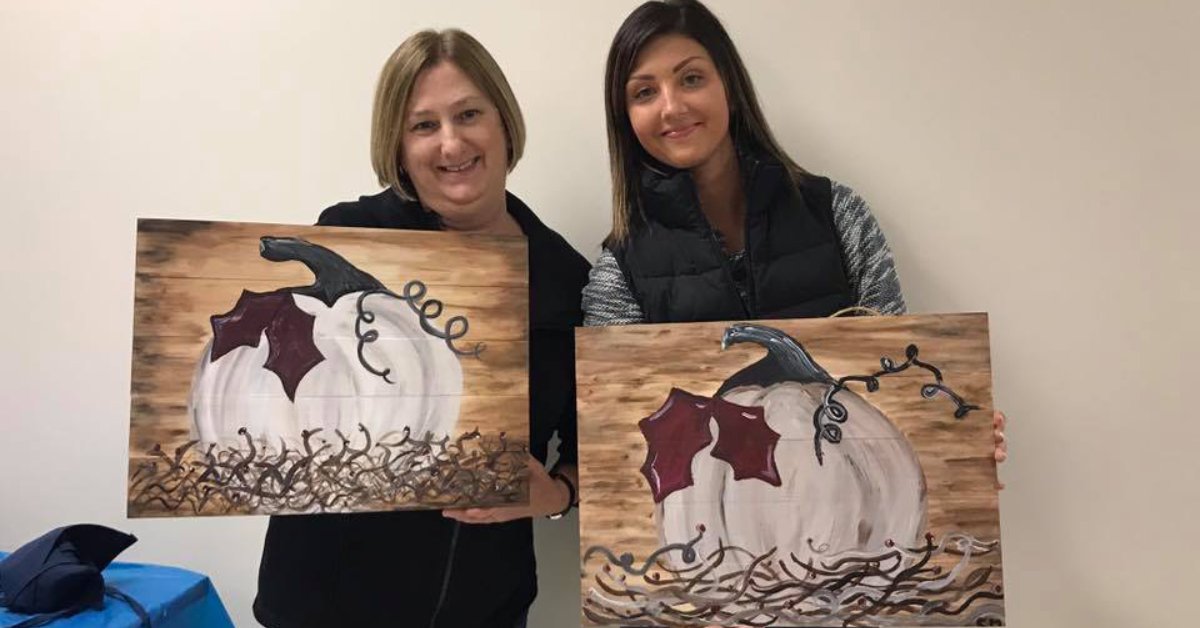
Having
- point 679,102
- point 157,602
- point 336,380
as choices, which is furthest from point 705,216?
point 157,602

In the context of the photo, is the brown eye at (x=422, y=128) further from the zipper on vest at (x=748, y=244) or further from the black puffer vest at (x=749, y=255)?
the zipper on vest at (x=748, y=244)

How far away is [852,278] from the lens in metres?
1.10

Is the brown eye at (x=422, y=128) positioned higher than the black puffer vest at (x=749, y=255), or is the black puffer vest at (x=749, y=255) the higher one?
the brown eye at (x=422, y=128)

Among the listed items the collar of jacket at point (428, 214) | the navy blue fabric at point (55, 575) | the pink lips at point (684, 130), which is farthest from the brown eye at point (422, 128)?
the navy blue fabric at point (55, 575)

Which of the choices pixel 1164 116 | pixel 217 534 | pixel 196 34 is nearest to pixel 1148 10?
pixel 1164 116

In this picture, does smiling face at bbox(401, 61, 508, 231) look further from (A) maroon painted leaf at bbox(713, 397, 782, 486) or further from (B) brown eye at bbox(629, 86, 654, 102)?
(A) maroon painted leaf at bbox(713, 397, 782, 486)

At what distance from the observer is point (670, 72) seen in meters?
1.09

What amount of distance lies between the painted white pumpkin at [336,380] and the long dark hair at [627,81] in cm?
37

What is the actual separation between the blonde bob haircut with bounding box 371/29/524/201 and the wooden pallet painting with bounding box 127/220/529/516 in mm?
176

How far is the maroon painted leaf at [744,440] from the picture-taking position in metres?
0.92

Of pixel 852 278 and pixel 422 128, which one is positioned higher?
pixel 422 128

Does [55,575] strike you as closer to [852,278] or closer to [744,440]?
[744,440]

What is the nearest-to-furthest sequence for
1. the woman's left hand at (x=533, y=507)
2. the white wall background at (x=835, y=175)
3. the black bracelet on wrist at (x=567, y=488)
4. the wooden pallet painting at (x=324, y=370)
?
1. the wooden pallet painting at (x=324, y=370)
2. the woman's left hand at (x=533, y=507)
3. the black bracelet on wrist at (x=567, y=488)
4. the white wall background at (x=835, y=175)

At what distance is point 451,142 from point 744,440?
582 mm
